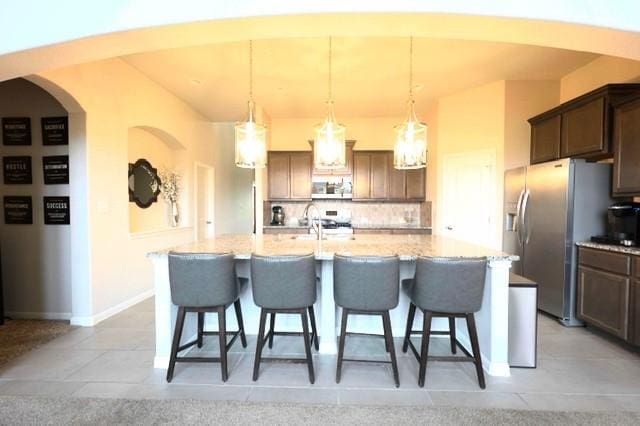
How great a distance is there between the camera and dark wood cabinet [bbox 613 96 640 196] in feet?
9.29

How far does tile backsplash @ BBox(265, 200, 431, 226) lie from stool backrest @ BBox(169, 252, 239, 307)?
376 cm

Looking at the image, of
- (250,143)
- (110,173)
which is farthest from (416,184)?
(110,173)

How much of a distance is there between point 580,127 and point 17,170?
5889 millimetres

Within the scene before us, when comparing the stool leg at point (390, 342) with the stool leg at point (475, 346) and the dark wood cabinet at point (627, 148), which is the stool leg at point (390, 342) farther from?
the dark wood cabinet at point (627, 148)

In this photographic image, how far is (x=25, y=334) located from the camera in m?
3.08

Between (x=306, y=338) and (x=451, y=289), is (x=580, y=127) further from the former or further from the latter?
(x=306, y=338)

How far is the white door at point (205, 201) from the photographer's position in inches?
232

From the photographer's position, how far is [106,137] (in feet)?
11.4

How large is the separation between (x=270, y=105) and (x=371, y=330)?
12.6ft

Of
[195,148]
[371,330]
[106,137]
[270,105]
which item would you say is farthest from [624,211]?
[195,148]

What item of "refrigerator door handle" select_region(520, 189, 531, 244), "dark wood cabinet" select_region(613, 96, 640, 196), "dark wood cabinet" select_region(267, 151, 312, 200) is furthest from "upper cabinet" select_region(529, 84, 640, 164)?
"dark wood cabinet" select_region(267, 151, 312, 200)

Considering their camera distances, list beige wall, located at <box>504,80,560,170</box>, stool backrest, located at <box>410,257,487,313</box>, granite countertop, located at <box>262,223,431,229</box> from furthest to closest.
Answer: granite countertop, located at <box>262,223,431,229</box>
beige wall, located at <box>504,80,560,170</box>
stool backrest, located at <box>410,257,487,313</box>

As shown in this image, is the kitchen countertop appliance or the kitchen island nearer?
the kitchen island

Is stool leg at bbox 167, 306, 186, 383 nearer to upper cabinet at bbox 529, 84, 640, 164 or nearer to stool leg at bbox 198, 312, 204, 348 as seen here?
stool leg at bbox 198, 312, 204, 348
